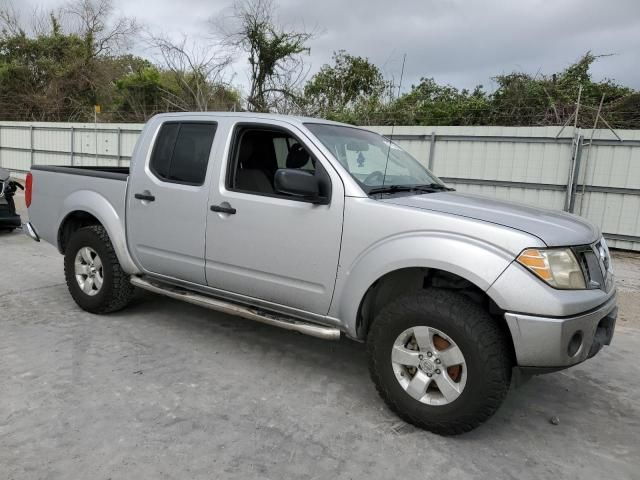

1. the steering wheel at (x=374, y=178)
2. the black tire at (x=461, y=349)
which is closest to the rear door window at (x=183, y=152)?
the steering wheel at (x=374, y=178)

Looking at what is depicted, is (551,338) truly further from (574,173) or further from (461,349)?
(574,173)

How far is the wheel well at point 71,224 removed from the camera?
4.80 m

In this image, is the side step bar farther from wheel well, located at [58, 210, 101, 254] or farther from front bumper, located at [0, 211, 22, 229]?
front bumper, located at [0, 211, 22, 229]

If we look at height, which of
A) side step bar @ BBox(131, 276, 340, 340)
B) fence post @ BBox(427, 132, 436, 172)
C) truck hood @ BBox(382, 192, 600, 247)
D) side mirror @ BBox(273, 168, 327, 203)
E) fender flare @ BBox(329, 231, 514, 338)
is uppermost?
fence post @ BBox(427, 132, 436, 172)

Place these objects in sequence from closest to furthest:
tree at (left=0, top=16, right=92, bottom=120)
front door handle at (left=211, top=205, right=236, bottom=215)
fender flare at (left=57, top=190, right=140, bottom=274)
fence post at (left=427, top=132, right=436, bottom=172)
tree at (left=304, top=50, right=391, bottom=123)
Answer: front door handle at (left=211, top=205, right=236, bottom=215) < fender flare at (left=57, top=190, right=140, bottom=274) < fence post at (left=427, top=132, right=436, bottom=172) < tree at (left=304, top=50, right=391, bottom=123) < tree at (left=0, top=16, right=92, bottom=120)

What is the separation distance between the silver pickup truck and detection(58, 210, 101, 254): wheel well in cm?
10

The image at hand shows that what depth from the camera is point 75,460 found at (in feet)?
8.34

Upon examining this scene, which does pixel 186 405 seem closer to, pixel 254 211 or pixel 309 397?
pixel 309 397

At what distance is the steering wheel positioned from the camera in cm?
336

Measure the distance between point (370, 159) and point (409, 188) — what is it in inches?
14.6

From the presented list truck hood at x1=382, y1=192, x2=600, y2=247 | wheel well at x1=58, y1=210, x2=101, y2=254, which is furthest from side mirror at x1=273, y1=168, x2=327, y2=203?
wheel well at x1=58, y1=210, x2=101, y2=254

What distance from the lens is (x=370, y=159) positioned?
3752mm

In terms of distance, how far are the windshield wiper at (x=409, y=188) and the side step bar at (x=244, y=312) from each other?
0.92m

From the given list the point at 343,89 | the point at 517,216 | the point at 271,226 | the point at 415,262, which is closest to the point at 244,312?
the point at 271,226
